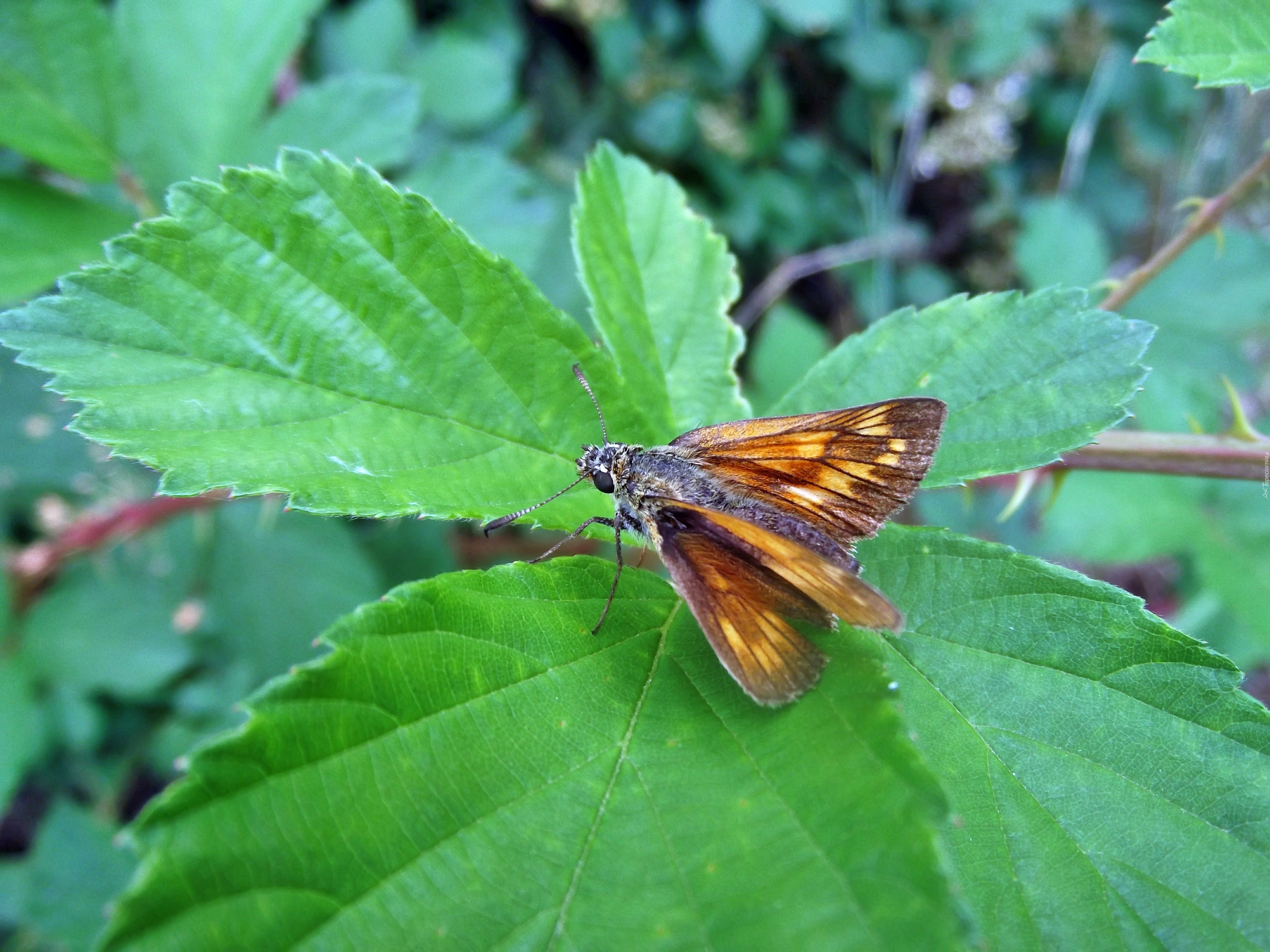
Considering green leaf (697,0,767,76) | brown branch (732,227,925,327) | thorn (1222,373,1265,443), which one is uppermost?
green leaf (697,0,767,76)

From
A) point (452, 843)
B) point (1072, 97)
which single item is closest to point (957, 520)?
point (1072, 97)

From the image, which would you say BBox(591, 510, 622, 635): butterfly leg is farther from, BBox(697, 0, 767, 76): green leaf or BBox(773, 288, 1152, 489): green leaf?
BBox(697, 0, 767, 76): green leaf

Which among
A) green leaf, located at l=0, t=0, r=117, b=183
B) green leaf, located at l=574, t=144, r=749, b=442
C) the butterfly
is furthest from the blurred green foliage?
green leaf, located at l=574, t=144, r=749, b=442

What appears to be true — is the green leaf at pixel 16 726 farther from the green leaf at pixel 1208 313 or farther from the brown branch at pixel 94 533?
the green leaf at pixel 1208 313

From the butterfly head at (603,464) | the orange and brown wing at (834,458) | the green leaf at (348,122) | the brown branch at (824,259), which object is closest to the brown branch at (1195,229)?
the orange and brown wing at (834,458)

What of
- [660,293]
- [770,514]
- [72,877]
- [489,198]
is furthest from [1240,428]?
[72,877]

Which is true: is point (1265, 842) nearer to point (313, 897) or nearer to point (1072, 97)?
point (313, 897)

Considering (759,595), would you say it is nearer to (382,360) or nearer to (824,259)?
(382,360)
